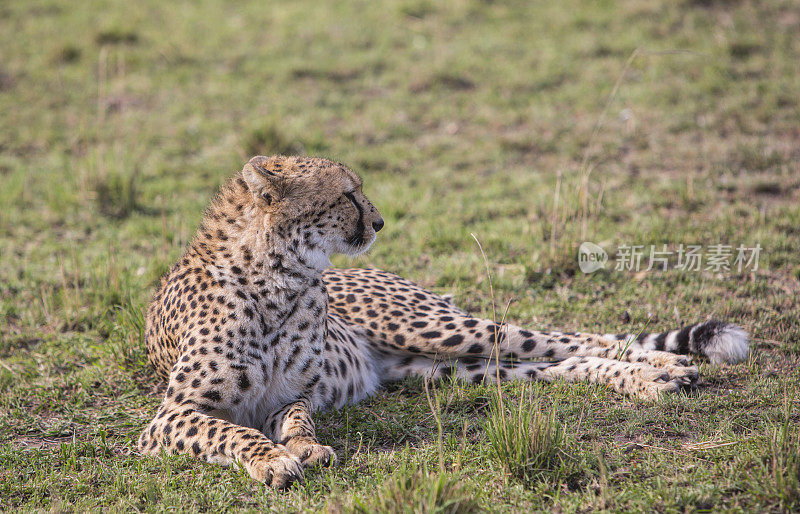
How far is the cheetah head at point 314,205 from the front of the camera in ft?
10.8

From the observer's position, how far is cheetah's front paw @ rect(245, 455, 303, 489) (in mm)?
2914

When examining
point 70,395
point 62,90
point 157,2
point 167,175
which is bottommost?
point 70,395

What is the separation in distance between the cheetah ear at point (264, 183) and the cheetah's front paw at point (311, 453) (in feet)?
3.22

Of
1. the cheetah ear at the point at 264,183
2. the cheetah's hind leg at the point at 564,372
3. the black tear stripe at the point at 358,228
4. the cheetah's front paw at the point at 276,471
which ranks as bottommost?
the cheetah's hind leg at the point at 564,372

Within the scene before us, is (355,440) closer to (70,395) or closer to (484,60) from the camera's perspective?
(70,395)

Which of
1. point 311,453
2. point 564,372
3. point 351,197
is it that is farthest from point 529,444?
point 351,197

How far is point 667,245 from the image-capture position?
17.4 ft

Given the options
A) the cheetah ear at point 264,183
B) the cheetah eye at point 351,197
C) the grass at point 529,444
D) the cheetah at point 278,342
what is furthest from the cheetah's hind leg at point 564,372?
the cheetah ear at point 264,183

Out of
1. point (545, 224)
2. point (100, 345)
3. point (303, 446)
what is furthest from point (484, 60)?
point (303, 446)

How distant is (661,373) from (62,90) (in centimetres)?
697

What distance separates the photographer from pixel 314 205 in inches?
131

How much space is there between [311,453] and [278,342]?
0.53 meters

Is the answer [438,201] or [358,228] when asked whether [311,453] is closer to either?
[358,228]

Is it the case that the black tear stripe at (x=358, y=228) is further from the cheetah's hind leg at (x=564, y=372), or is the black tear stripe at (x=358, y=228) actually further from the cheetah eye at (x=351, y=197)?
the cheetah's hind leg at (x=564, y=372)
